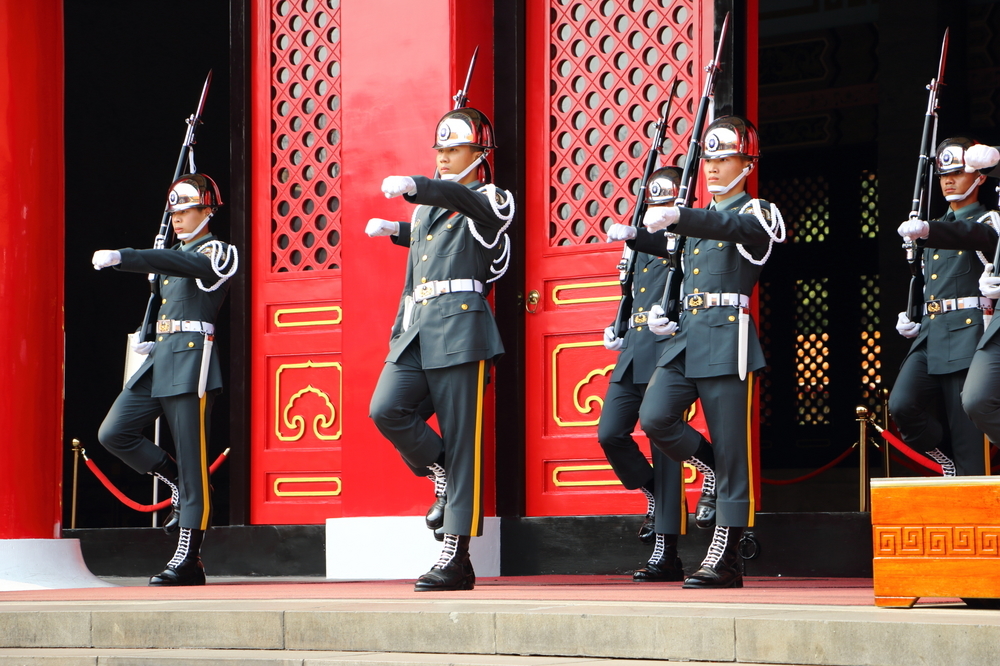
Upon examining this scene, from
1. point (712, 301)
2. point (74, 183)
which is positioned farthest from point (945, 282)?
point (74, 183)

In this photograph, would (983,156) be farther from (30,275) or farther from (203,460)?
(30,275)

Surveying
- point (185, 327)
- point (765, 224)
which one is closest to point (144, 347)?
point (185, 327)

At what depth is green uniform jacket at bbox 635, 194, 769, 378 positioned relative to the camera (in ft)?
16.5

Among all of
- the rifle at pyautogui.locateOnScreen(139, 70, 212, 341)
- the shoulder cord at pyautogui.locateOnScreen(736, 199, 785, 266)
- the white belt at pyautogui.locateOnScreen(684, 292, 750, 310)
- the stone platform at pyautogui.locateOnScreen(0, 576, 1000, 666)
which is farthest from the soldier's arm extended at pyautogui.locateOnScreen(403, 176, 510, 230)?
the rifle at pyautogui.locateOnScreen(139, 70, 212, 341)

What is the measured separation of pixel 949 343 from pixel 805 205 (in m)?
6.21

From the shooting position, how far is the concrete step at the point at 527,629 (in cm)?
338

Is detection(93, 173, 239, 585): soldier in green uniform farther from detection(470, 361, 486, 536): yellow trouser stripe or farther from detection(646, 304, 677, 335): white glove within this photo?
detection(646, 304, 677, 335): white glove

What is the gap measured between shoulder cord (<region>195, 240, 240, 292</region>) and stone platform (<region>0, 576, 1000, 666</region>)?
1.53 m

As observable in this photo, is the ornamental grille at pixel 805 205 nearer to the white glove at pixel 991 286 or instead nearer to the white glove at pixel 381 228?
the white glove at pixel 991 286

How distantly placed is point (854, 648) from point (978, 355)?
85.9 inches

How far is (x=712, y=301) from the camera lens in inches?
204

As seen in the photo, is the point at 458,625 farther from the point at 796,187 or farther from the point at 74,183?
the point at 796,187

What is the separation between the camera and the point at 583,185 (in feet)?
22.7

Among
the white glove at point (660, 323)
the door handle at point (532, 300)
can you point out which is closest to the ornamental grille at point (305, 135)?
the door handle at point (532, 300)
